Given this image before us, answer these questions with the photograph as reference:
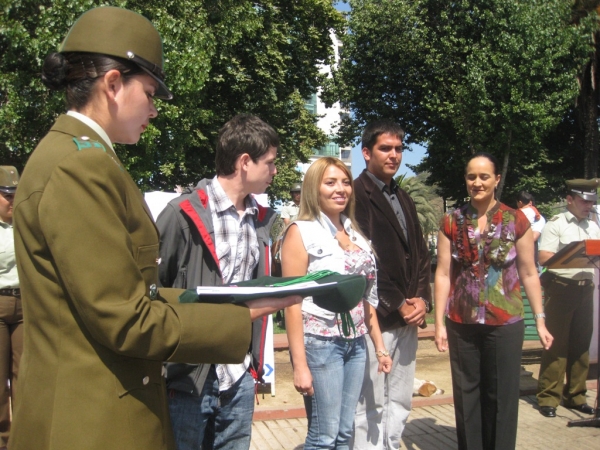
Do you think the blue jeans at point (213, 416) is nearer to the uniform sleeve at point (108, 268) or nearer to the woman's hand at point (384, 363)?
the uniform sleeve at point (108, 268)

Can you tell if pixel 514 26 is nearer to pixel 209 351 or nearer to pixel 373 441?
pixel 373 441

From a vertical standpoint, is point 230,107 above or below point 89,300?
above

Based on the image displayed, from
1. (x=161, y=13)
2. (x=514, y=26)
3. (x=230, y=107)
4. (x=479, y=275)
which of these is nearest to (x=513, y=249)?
(x=479, y=275)

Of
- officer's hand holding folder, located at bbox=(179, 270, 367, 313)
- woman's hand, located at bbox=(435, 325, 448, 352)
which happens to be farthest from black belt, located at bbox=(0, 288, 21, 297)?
officer's hand holding folder, located at bbox=(179, 270, 367, 313)

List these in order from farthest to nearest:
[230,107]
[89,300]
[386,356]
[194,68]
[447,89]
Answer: [447,89] < [230,107] < [194,68] < [386,356] < [89,300]

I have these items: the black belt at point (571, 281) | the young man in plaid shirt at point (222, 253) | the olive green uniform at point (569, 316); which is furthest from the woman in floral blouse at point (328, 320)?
the black belt at point (571, 281)

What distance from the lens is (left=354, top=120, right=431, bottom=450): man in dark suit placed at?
12.7ft

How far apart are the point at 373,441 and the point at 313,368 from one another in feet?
3.22

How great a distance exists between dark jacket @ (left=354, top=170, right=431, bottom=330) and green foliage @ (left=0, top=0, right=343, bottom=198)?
0.82m

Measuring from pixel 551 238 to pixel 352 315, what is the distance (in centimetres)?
348

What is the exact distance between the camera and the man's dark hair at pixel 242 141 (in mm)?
2773

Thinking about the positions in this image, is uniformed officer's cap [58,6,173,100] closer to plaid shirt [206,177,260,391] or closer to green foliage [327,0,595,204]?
plaid shirt [206,177,260,391]

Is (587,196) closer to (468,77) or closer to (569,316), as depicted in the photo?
(569,316)

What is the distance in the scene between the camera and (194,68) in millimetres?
12367
